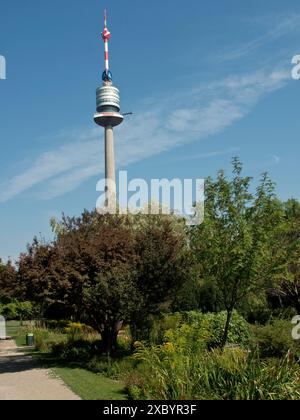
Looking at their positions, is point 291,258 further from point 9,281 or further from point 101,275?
point 9,281

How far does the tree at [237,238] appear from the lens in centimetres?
1642

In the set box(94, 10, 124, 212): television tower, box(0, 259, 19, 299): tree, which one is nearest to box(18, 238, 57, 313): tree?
box(0, 259, 19, 299): tree

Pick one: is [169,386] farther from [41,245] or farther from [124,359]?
[41,245]

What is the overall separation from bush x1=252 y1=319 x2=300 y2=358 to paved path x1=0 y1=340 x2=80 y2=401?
5.56 m

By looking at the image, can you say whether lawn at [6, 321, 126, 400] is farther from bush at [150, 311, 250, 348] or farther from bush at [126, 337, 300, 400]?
bush at [150, 311, 250, 348]


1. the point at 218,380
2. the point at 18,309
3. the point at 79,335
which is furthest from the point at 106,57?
A: the point at 218,380

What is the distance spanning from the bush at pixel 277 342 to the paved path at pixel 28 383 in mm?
5559

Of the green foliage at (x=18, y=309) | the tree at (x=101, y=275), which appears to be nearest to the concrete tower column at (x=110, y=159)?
the green foliage at (x=18, y=309)

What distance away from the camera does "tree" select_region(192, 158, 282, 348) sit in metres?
16.4

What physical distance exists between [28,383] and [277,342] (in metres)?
7.47

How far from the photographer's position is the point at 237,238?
55.0 ft

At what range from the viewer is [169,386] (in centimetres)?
1072

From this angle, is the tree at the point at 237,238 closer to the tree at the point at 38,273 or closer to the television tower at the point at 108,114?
the tree at the point at 38,273

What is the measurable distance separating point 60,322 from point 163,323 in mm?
17127
